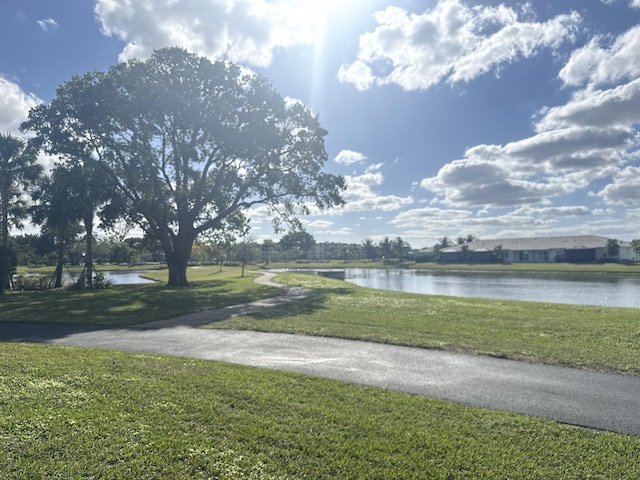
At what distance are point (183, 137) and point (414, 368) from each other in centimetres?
A: 2378

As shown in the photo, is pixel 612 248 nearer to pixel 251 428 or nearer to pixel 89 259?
pixel 89 259

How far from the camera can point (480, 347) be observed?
8.33m

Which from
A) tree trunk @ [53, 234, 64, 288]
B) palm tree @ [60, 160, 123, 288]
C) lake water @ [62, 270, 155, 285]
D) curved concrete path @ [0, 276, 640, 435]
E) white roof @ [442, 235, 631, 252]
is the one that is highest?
palm tree @ [60, 160, 123, 288]

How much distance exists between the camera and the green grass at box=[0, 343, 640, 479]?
140 inches

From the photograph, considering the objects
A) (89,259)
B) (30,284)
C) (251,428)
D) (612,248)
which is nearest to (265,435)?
(251,428)

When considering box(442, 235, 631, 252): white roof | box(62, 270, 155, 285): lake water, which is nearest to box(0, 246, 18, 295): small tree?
box(62, 270, 155, 285): lake water

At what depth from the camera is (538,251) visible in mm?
88000

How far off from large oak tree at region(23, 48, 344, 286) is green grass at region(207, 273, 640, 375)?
510 inches

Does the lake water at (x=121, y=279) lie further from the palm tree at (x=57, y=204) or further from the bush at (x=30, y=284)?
the palm tree at (x=57, y=204)

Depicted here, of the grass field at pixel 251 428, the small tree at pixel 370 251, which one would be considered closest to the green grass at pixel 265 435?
the grass field at pixel 251 428

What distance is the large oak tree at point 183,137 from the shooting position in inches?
925

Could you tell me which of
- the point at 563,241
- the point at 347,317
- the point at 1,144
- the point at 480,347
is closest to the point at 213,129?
the point at 1,144

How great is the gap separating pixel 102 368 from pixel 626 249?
323 feet

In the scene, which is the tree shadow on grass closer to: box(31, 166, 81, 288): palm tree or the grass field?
the grass field
